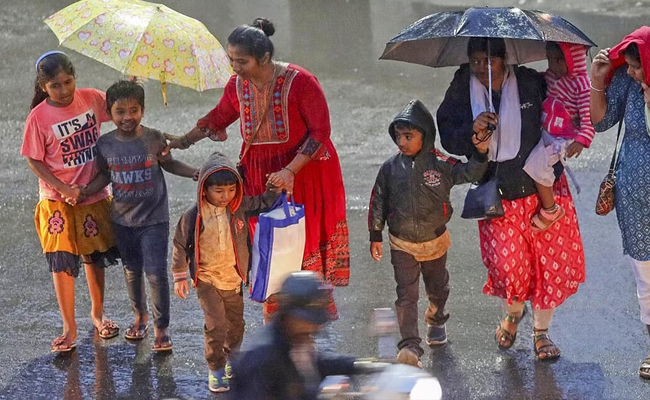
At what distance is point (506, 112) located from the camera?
545 cm

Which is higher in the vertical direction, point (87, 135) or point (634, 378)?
point (87, 135)

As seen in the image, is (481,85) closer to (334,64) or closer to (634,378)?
(634,378)

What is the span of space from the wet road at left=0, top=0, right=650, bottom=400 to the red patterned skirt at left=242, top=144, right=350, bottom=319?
0.45m

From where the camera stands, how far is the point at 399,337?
19.3 feet

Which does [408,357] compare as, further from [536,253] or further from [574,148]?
[574,148]

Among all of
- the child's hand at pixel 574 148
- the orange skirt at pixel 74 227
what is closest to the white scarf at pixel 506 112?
the child's hand at pixel 574 148

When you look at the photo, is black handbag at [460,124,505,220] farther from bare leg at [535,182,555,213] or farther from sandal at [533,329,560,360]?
sandal at [533,329,560,360]

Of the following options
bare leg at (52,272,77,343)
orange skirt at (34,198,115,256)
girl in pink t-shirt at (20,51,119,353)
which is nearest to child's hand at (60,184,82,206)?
girl in pink t-shirt at (20,51,119,353)

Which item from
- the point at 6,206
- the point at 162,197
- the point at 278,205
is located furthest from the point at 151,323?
the point at 6,206

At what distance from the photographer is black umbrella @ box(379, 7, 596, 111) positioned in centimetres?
Result: 504

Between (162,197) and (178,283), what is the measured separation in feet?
2.27

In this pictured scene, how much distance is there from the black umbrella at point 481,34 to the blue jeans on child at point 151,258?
1.57 meters

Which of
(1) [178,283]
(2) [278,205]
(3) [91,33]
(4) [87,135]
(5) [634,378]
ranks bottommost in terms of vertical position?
(5) [634,378]

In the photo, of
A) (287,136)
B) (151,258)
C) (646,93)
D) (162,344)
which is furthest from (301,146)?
(646,93)
